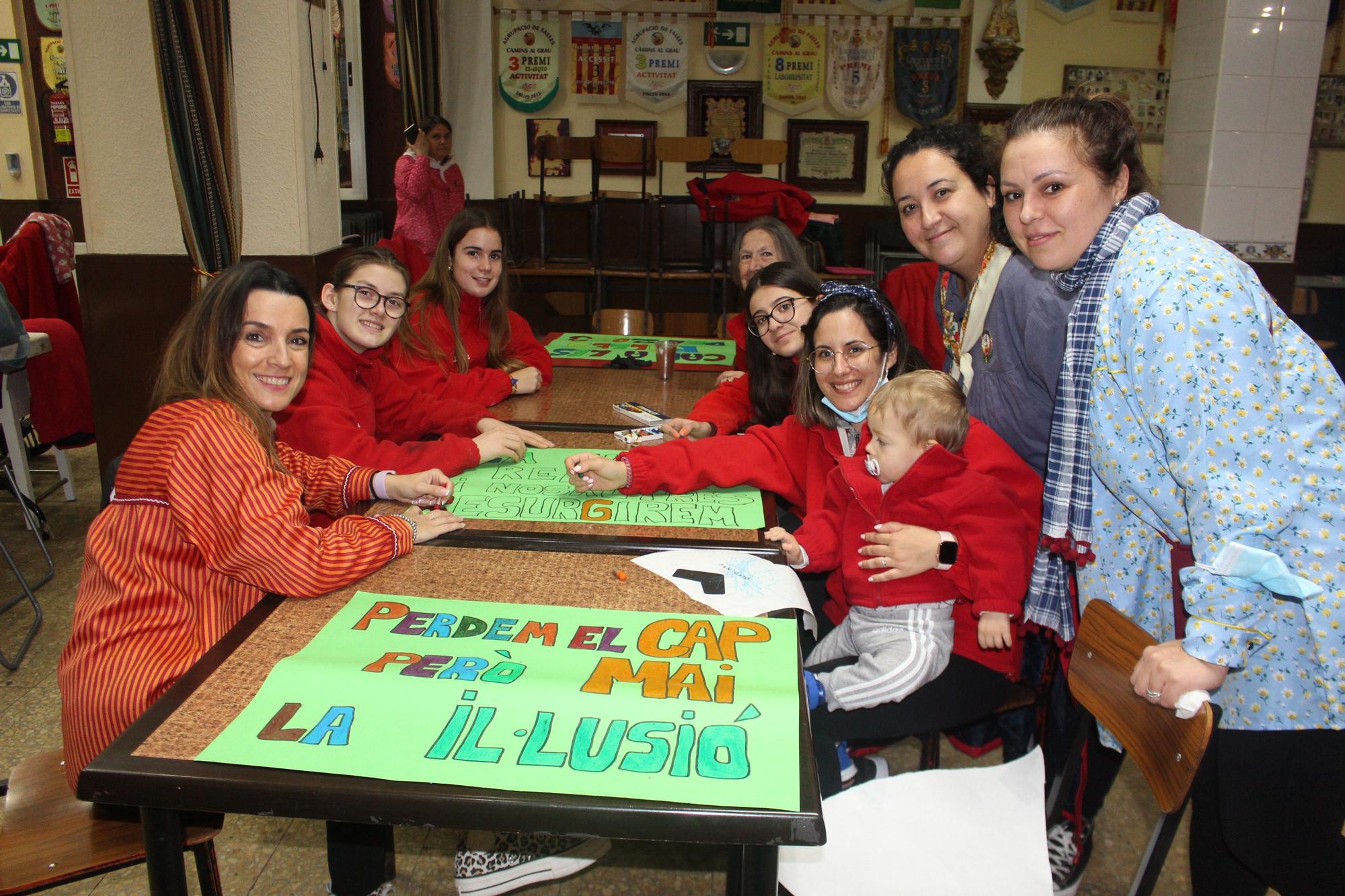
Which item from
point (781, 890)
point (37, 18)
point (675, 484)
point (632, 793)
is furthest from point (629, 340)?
point (37, 18)

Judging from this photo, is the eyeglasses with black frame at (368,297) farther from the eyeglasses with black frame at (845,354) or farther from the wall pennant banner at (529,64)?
the wall pennant banner at (529,64)

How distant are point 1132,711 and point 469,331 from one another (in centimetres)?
247

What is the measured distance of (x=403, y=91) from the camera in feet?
22.5

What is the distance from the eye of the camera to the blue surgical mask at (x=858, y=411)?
6.41ft

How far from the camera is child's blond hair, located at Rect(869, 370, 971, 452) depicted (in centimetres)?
169

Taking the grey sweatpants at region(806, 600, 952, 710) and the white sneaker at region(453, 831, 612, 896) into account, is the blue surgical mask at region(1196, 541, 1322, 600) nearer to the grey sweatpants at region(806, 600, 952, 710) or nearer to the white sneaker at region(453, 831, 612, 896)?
the grey sweatpants at region(806, 600, 952, 710)

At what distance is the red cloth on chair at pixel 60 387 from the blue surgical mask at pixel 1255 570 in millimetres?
4223

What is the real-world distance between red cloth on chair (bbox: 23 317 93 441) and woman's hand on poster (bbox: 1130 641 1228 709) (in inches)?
163

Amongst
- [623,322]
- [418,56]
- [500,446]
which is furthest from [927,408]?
[418,56]

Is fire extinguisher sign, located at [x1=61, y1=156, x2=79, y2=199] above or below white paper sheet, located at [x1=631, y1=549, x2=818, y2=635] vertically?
above

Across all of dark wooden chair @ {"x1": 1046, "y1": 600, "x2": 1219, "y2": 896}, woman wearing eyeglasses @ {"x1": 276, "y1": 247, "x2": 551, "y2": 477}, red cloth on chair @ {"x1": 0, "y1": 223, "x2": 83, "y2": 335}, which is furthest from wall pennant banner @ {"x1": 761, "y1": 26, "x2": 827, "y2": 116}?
dark wooden chair @ {"x1": 1046, "y1": 600, "x2": 1219, "y2": 896}

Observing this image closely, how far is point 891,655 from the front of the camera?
1670 mm

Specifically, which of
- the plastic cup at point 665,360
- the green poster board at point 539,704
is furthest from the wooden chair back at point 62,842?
the plastic cup at point 665,360

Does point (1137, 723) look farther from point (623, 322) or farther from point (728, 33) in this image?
point (728, 33)
